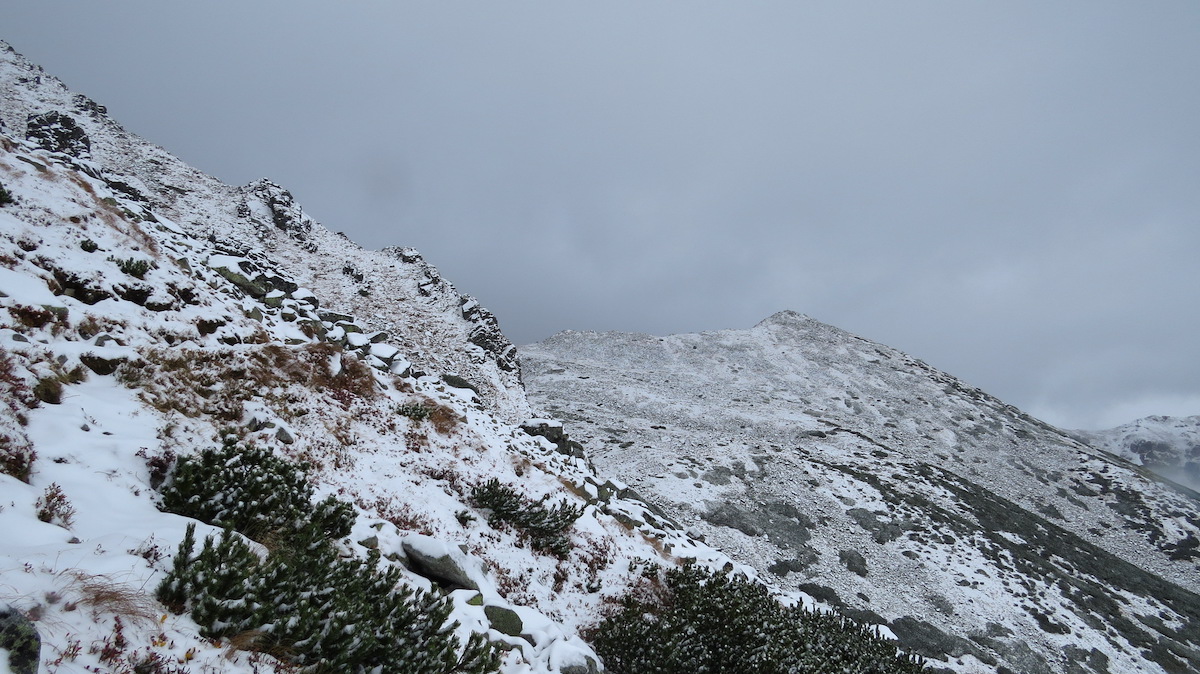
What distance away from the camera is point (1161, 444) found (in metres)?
91.1

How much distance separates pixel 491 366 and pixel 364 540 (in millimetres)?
20534

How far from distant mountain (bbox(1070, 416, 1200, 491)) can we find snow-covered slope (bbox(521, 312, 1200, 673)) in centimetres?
5833

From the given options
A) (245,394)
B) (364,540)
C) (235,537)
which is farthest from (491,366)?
(235,537)

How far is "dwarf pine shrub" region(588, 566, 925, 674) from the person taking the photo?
7887mm

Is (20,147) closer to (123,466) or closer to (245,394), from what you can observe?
(245,394)

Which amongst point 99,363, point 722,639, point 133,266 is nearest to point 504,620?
point 722,639

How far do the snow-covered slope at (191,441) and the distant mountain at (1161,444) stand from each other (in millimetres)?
108903

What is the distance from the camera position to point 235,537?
5270 mm

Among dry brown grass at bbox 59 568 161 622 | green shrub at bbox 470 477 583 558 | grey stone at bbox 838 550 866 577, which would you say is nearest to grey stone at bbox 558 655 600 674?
green shrub at bbox 470 477 583 558

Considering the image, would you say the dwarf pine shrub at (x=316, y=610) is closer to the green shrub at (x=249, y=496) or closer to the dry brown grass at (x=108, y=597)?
the dry brown grass at (x=108, y=597)

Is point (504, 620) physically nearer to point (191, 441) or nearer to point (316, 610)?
point (316, 610)

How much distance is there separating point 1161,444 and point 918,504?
357 ft

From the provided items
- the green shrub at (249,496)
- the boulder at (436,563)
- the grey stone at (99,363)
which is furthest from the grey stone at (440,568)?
the grey stone at (99,363)

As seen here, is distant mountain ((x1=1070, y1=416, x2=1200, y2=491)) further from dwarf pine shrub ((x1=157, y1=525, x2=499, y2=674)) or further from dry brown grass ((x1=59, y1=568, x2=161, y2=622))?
dry brown grass ((x1=59, y1=568, x2=161, y2=622))
